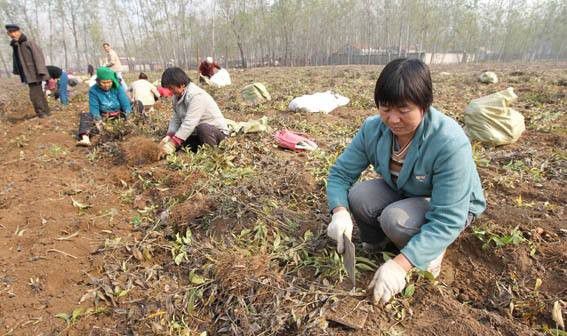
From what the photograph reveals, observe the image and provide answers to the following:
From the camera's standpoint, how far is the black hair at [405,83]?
1262 mm

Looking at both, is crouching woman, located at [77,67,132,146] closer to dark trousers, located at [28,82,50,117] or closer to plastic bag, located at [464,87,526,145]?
dark trousers, located at [28,82,50,117]

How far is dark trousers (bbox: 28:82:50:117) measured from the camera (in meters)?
5.92

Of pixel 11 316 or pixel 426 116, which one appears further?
pixel 11 316

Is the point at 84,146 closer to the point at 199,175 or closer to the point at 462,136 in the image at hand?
the point at 199,175

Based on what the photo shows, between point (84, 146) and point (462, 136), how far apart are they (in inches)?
173

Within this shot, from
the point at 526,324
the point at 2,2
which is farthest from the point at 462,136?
the point at 2,2

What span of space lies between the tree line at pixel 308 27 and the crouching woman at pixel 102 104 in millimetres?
22420

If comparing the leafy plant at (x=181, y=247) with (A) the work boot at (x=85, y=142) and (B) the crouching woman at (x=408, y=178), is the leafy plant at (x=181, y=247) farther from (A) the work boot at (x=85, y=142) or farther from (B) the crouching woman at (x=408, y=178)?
(A) the work boot at (x=85, y=142)

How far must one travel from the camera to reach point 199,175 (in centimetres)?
303

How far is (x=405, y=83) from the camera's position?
1260mm

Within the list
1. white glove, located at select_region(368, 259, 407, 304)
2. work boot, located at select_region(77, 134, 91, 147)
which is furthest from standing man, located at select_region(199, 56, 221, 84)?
white glove, located at select_region(368, 259, 407, 304)

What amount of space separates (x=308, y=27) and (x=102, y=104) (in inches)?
1066

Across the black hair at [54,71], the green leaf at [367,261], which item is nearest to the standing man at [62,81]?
the black hair at [54,71]

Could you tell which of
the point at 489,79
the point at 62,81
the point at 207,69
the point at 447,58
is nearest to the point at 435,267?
the point at 62,81
